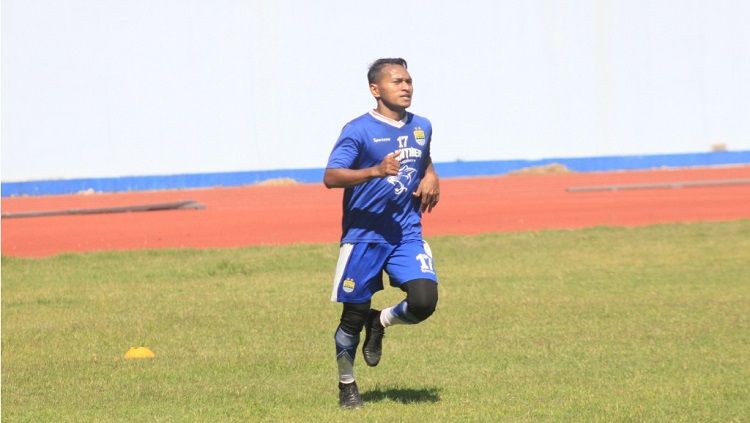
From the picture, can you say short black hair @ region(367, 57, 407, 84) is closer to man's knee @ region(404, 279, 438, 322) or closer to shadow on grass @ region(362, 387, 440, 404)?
man's knee @ region(404, 279, 438, 322)

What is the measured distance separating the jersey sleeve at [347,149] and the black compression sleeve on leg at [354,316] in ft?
3.04

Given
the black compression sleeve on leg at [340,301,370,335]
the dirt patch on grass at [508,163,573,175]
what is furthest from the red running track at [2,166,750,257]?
the black compression sleeve on leg at [340,301,370,335]

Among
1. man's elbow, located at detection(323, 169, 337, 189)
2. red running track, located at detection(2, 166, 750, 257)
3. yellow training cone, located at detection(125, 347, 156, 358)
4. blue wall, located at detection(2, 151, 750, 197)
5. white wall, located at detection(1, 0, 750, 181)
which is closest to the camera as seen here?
man's elbow, located at detection(323, 169, 337, 189)

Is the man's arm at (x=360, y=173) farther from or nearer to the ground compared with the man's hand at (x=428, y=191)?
farther from the ground

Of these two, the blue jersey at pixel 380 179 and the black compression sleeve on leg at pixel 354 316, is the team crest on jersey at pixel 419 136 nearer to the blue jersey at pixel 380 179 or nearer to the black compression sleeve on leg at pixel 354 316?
the blue jersey at pixel 380 179

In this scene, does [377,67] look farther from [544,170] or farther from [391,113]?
[544,170]

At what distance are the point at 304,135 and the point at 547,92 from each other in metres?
11.6

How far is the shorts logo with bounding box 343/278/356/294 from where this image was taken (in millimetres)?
7934

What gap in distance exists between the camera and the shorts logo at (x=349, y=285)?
26.0ft

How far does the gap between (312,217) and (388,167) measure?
2085 cm

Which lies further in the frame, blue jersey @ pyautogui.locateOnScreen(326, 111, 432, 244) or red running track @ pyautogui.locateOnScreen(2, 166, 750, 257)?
red running track @ pyautogui.locateOnScreen(2, 166, 750, 257)

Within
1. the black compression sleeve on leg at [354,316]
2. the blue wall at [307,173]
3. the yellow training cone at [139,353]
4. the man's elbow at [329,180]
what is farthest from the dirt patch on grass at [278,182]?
the man's elbow at [329,180]

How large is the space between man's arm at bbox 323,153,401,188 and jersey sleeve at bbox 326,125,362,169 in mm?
101

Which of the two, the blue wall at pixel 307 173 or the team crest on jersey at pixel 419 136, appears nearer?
the team crest on jersey at pixel 419 136
